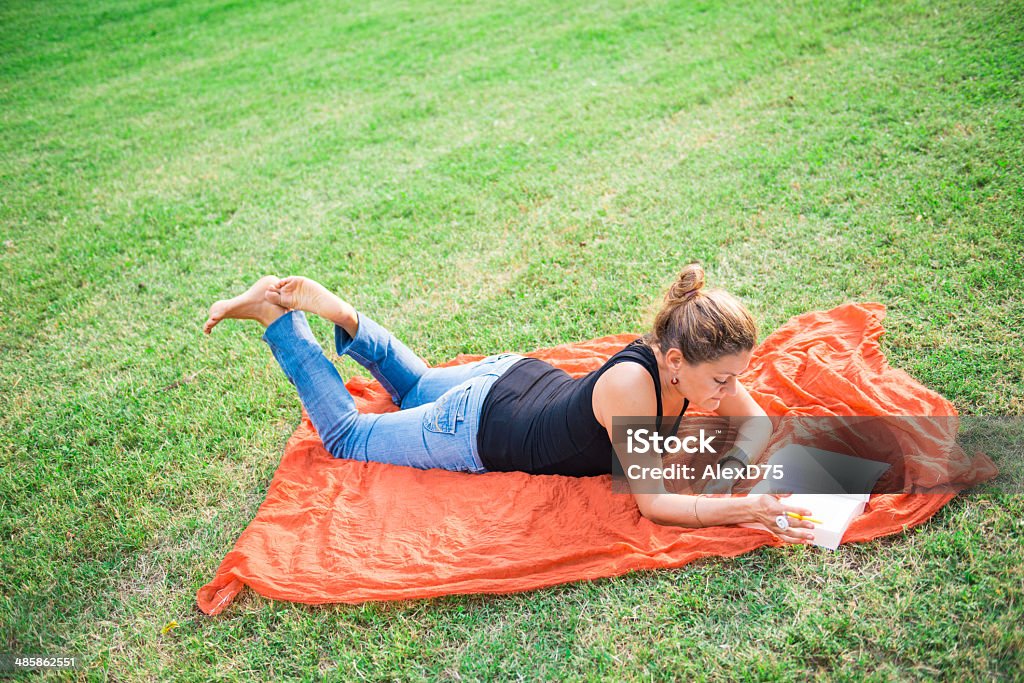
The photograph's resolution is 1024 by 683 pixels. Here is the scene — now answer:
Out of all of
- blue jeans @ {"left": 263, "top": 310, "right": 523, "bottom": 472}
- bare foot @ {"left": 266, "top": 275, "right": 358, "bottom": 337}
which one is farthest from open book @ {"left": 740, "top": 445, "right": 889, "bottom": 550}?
bare foot @ {"left": 266, "top": 275, "right": 358, "bottom": 337}

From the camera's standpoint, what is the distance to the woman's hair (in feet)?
9.99

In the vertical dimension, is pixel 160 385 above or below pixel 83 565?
above

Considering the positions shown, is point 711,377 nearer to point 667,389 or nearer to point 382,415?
point 667,389

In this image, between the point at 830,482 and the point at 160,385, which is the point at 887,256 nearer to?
the point at 830,482

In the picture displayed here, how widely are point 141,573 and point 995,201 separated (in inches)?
260

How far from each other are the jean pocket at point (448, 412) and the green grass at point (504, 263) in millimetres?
968

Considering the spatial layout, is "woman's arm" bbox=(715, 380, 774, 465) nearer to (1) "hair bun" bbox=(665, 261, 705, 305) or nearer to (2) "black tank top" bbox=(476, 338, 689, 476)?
(2) "black tank top" bbox=(476, 338, 689, 476)

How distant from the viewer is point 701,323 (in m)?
3.06

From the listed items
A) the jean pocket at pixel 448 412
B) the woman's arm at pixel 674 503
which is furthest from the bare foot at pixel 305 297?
the woman's arm at pixel 674 503

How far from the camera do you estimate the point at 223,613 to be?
11.6ft

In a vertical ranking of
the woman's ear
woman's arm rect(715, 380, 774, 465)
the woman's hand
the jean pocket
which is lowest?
the woman's hand

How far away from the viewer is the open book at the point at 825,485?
10.9ft

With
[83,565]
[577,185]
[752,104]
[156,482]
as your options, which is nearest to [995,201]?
[752,104]

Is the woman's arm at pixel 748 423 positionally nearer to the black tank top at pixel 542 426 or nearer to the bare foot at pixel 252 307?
the black tank top at pixel 542 426
